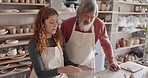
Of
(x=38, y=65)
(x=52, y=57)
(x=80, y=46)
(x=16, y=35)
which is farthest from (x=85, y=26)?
(x=16, y=35)

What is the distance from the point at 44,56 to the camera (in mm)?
1289

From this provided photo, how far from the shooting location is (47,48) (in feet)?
4.27

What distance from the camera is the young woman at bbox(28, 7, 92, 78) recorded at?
3.86 ft

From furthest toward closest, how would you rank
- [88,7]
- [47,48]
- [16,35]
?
[16,35]
[88,7]
[47,48]

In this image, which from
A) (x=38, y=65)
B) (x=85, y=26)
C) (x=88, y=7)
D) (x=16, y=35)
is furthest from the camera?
(x=16, y=35)

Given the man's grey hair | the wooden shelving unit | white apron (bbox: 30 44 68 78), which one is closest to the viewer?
white apron (bbox: 30 44 68 78)

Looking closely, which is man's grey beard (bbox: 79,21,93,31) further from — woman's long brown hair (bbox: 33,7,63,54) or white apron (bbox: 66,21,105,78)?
woman's long brown hair (bbox: 33,7,63,54)

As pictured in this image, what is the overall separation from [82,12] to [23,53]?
1.14m

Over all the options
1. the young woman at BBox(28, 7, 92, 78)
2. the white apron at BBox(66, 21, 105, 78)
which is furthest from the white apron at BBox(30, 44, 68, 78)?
the white apron at BBox(66, 21, 105, 78)

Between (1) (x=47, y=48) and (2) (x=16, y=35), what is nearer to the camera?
(1) (x=47, y=48)

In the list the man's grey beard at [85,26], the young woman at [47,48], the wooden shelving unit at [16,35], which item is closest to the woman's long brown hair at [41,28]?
the young woman at [47,48]

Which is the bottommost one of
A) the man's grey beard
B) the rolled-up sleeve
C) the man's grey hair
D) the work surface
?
the work surface

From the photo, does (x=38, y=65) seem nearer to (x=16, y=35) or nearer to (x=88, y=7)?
(x=88, y=7)

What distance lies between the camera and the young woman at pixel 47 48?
3.86 ft
